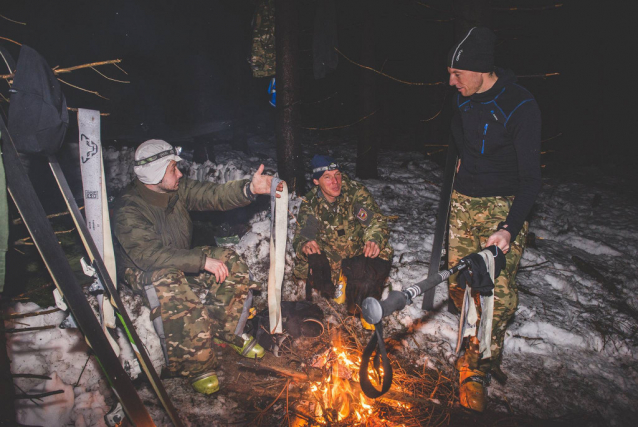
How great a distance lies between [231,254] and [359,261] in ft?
5.83

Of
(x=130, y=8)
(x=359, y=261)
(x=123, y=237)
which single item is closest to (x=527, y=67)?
(x=359, y=261)

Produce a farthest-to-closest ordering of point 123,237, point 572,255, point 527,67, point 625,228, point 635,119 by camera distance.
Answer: point 527,67
point 635,119
point 625,228
point 572,255
point 123,237

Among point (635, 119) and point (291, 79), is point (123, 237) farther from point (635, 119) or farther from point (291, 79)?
point (635, 119)

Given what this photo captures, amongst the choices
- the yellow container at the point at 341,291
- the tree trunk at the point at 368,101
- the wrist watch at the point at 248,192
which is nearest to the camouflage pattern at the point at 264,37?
the tree trunk at the point at 368,101

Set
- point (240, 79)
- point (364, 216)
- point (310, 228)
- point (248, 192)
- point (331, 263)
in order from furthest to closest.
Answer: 1. point (240, 79)
2. point (331, 263)
3. point (310, 228)
4. point (364, 216)
5. point (248, 192)

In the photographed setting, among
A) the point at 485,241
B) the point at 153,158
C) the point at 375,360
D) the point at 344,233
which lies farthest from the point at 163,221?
the point at 485,241

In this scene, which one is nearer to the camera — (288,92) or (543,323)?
(543,323)

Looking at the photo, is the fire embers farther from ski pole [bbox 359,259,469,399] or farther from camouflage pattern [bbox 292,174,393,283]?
camouflage pattern [bbox 292,174,393,283]

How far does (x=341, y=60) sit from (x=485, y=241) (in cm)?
1490

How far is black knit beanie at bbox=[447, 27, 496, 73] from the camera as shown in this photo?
2648 mm

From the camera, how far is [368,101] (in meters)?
7.25

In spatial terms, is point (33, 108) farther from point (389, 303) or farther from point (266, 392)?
point (266, 392)

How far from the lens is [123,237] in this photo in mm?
3424

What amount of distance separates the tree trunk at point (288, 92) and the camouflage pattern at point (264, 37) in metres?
0.37
